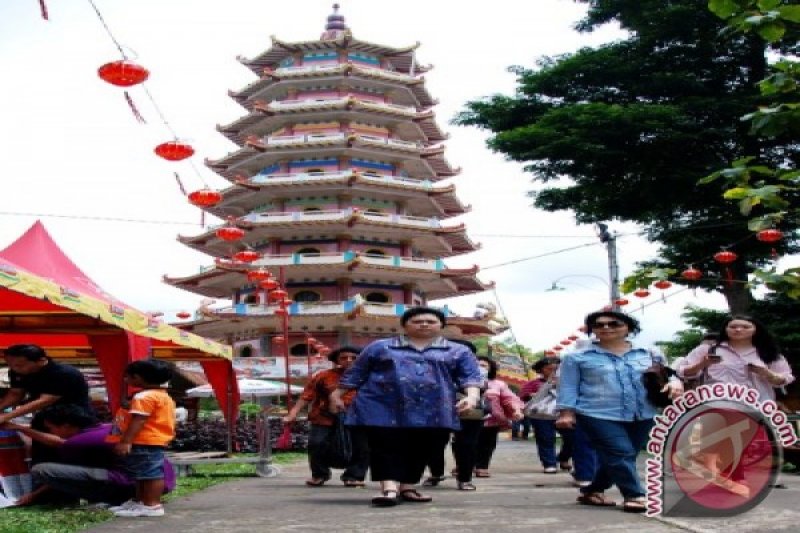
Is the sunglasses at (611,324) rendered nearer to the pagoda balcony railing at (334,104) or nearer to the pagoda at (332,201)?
the pagoda at (332,201)

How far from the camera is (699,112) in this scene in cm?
1767

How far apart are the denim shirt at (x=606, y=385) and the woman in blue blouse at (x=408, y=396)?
600 millimetres

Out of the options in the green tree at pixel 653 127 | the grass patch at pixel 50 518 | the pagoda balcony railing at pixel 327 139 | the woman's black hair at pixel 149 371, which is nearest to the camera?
the grass patch at pixel 50 518

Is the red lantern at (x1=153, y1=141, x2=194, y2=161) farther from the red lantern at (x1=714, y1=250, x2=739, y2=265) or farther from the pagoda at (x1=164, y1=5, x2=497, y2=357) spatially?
the pagoda at (x1=164, y1=5, x2=497, y2=357)

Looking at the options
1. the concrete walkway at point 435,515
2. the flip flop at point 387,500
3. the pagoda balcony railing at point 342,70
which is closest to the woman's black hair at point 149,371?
the concrete walkway at point 435,515

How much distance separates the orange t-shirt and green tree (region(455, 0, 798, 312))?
1299cm

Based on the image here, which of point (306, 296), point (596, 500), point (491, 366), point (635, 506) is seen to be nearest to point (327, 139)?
point (306, 296)

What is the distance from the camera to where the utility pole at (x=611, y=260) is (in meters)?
19.4

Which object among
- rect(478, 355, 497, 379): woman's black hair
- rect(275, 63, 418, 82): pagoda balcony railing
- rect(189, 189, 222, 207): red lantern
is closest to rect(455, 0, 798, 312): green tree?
rect(189, 189, 222, 207): red lantern

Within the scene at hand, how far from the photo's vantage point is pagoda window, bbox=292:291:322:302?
34.8 meters

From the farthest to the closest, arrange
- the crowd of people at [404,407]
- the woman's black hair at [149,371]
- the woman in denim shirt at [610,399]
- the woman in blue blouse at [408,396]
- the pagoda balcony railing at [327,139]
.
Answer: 1. the pagoda balcony railing at [327,139]
2. the woman in blue blouse at [408,396]
3. the woman's black hair at [149,371]
4. the crowd of people at [404,407]
5. the woman in denim shirt at [610,399]

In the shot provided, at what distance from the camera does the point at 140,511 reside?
5.27 metres

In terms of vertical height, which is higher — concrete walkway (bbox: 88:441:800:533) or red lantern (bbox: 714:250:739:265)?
red lantern (bbox: 714:250:739:265)

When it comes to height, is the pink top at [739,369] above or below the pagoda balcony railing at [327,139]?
below
